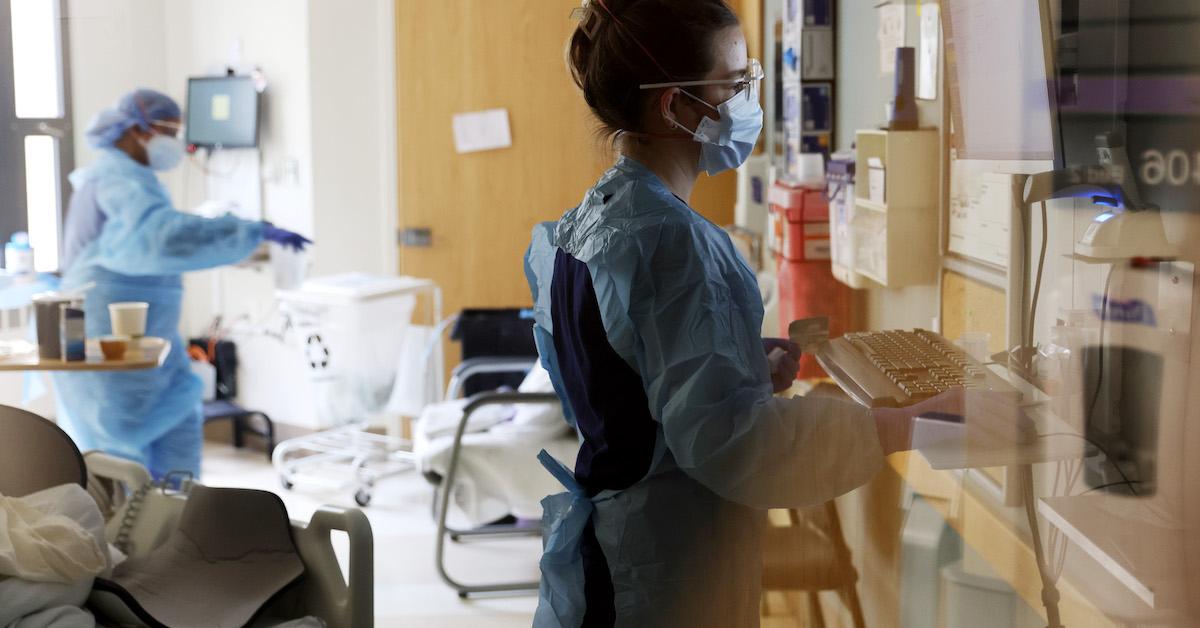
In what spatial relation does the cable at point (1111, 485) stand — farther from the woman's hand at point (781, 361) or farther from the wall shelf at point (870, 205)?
the wall shelf at point (870, 205)

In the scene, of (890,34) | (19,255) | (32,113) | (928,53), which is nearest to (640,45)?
(928,53)

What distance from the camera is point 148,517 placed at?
5.29ft

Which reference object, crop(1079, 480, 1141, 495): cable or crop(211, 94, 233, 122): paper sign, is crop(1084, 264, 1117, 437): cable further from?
crop(211, 94, 233, 122): paper sign

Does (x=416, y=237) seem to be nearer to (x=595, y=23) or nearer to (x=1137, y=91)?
(x=595, y=23)

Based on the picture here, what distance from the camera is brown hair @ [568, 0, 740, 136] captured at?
1.07m

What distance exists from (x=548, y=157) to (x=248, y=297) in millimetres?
1420

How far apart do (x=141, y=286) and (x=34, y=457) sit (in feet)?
3.59

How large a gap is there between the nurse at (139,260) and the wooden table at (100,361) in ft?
0.31

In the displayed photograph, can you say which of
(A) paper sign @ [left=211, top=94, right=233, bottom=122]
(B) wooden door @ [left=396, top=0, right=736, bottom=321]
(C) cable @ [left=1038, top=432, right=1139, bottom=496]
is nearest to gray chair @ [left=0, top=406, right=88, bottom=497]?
(B) wooden door @ [left=396, top=0, right=736, bottom=321]

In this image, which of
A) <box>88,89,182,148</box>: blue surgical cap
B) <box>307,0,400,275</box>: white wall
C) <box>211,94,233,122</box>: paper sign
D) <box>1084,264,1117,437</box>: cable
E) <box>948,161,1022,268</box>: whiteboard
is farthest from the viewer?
<box>307,0,400,275</box>: white wall

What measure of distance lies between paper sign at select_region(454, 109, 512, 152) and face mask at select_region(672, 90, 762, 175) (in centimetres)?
160

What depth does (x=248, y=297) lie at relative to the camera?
138 inches

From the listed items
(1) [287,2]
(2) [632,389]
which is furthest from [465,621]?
(1) [287,2]

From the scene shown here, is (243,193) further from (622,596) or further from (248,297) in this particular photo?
(622,596)
